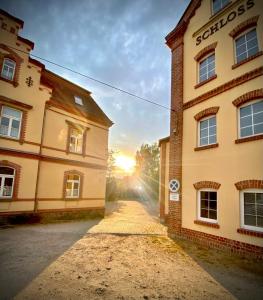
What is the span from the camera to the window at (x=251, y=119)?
7397mm

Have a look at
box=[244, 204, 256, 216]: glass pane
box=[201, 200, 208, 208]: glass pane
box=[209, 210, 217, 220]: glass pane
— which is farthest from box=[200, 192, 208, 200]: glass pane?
box=[244, 204, 256, 216]: glass pane

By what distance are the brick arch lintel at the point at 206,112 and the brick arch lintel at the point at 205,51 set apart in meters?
2.96

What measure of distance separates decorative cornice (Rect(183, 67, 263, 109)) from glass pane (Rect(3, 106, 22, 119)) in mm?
9750

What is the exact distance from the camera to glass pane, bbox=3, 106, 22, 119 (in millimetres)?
12000

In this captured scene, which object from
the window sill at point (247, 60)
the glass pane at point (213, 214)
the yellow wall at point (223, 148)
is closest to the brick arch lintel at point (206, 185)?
the yellow wall at point (223, 148)

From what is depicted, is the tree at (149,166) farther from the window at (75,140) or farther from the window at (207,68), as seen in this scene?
the window at (207,68)

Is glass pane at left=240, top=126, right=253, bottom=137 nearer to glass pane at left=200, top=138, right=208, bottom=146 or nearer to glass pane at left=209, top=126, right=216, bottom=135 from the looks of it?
glass pane at left=209, top=126, right=216, bottom=135

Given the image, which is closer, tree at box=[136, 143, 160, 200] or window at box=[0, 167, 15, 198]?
window at box=[0, 167, 15, 198]

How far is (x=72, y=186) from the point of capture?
15305 mm

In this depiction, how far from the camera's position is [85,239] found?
9203 mm

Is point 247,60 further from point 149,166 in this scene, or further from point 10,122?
point 149,166

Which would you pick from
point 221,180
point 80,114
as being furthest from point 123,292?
point 80,114

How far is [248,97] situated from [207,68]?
3.12 m

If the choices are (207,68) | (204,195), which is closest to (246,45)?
(207,68)
